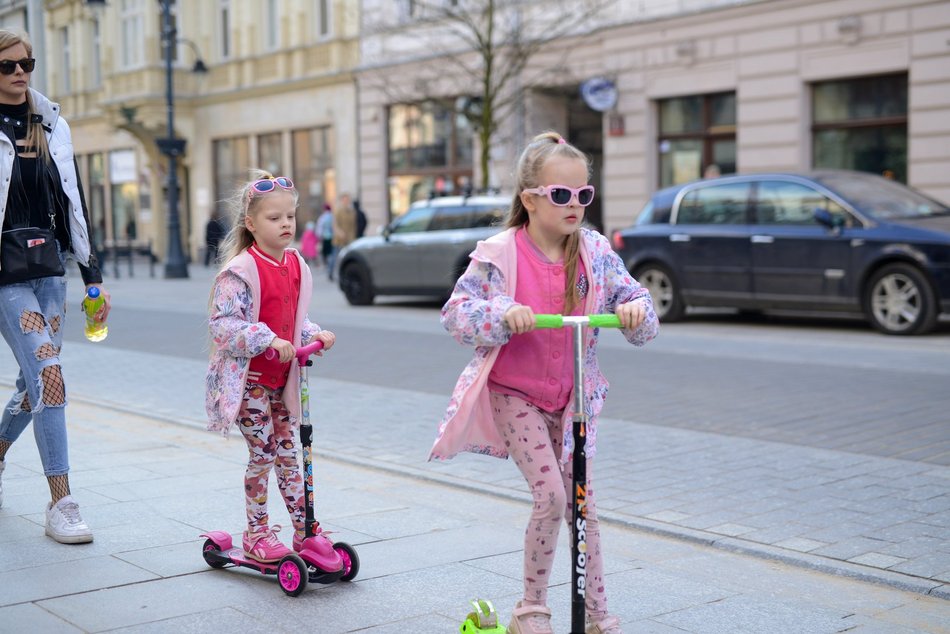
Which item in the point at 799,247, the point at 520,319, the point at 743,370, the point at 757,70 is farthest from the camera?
the point at 757,70

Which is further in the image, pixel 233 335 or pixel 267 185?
pixel 267 185

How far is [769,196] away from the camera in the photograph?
564 inches

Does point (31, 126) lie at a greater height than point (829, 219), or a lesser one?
greater

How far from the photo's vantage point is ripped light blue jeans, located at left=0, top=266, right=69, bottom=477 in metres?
5.07

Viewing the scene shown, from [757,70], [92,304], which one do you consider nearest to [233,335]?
[92,304]

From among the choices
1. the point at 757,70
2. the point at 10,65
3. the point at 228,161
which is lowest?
the point at 10,65

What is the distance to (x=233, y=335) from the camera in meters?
4.32

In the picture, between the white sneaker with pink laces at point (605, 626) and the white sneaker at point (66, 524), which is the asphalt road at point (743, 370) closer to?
the white sneaker at point (66, 524)

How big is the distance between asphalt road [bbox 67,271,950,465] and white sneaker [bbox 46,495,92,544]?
206 centimetres

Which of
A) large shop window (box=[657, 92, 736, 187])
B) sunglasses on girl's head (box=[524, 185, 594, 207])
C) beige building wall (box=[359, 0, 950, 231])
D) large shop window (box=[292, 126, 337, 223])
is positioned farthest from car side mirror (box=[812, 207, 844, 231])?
large shop window (box=[292, 126, 337, 223])

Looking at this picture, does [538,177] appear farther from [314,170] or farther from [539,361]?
[314,170]

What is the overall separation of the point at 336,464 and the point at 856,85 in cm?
Result: 1570

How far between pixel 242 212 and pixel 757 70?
59.2 feet

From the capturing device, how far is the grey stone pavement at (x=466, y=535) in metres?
4.26
